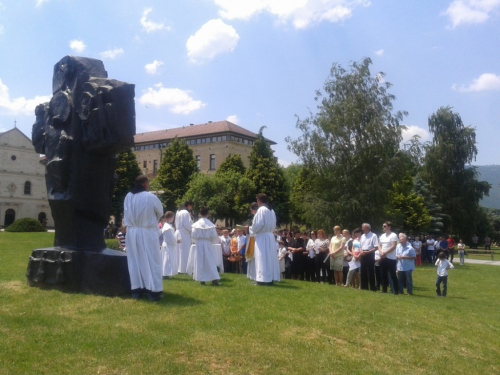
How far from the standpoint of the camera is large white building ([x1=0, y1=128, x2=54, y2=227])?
73.7 m

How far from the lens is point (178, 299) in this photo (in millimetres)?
9273

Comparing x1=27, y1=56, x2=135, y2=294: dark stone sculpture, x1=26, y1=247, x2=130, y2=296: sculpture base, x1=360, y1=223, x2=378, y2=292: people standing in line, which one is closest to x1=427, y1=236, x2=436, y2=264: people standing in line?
x1=360, y1=223, x2=378, y2=292: people standing in line

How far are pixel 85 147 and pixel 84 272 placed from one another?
7.79 feet

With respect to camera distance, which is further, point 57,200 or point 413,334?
point 57,200

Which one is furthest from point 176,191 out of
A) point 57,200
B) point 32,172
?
point 57,200

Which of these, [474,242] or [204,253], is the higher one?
[204,253]

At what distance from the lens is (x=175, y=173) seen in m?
→ 60.2

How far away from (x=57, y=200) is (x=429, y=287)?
14.5 meters

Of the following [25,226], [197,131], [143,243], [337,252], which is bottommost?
[337,252]

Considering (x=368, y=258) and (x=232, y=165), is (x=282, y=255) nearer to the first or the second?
(x=368, y=258)

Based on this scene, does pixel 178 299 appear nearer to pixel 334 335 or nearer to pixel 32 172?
pixel 334 335

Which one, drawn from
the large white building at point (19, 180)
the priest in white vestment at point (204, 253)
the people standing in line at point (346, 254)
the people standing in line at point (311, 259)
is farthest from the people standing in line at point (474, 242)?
the large white building at point (19, 180)

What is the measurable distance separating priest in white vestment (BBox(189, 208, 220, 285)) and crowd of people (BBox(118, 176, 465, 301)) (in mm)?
23

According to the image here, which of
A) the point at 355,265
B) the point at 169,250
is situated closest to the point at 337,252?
the point at 355,265
